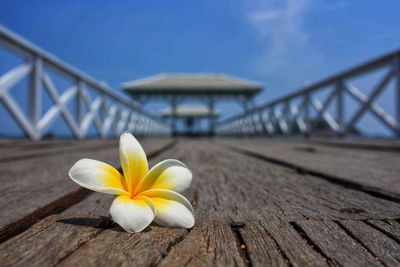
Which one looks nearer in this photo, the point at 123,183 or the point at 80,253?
the point at 80,253

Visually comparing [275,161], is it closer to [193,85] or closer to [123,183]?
→ [123,183]

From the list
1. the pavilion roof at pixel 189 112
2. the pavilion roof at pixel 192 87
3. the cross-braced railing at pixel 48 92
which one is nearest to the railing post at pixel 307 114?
the cross-braced railing at pixel 48 92

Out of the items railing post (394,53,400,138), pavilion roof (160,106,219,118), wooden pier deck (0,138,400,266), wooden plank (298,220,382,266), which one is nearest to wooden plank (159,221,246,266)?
wooden pier deck (0,138,400,266)

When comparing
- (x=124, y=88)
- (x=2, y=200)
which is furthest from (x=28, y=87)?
(x=124, y=88)

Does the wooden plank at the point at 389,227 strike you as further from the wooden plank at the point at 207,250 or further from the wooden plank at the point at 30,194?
the wooden plank at the point at 30,194

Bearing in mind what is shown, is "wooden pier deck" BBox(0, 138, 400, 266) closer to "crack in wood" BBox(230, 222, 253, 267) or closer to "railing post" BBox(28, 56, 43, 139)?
"crack in wood" BBox(230, 222, 253, 267)

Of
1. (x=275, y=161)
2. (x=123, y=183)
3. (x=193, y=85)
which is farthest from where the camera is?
(x=193, y=85)

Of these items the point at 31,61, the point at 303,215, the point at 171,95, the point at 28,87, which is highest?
the point at 171,95
